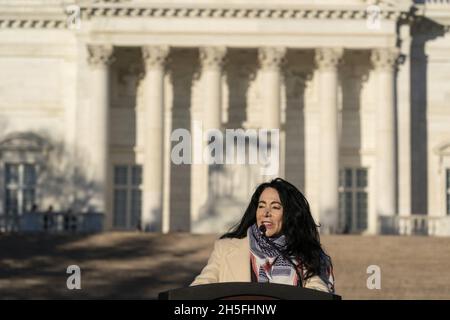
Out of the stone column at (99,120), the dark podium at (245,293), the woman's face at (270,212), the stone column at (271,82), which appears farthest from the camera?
the stone column at (271,82)

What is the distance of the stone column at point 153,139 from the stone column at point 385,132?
369 inches

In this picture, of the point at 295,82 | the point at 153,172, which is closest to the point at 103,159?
the point at 153,172

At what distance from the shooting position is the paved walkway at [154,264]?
30.4m

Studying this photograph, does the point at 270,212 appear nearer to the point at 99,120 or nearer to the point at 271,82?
the point at 271,82

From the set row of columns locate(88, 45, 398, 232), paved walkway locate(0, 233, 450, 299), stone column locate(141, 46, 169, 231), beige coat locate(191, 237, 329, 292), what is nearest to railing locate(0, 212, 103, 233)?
row of columns locate(88, 45, 398, 232)

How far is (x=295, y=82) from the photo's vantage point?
54219mm

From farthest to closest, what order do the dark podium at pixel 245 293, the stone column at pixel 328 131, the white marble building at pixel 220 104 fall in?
the white marble building at pixel 220 104 → the stone column at pixel 328 131 → the dark podium at pixel 245 293

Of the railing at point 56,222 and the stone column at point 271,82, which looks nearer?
the railing at point 56,222

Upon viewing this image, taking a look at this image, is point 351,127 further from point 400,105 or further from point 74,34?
point 74,34

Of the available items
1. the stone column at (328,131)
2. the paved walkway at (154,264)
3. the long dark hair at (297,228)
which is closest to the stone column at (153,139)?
the stone column at (328,131)

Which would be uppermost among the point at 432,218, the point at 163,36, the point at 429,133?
the point at 163,36

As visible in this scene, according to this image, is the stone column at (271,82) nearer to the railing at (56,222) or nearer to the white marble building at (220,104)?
the white marble building at (220,104)

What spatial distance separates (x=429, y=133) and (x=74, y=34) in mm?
16807

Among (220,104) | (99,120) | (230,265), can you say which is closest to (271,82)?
(220,104)
